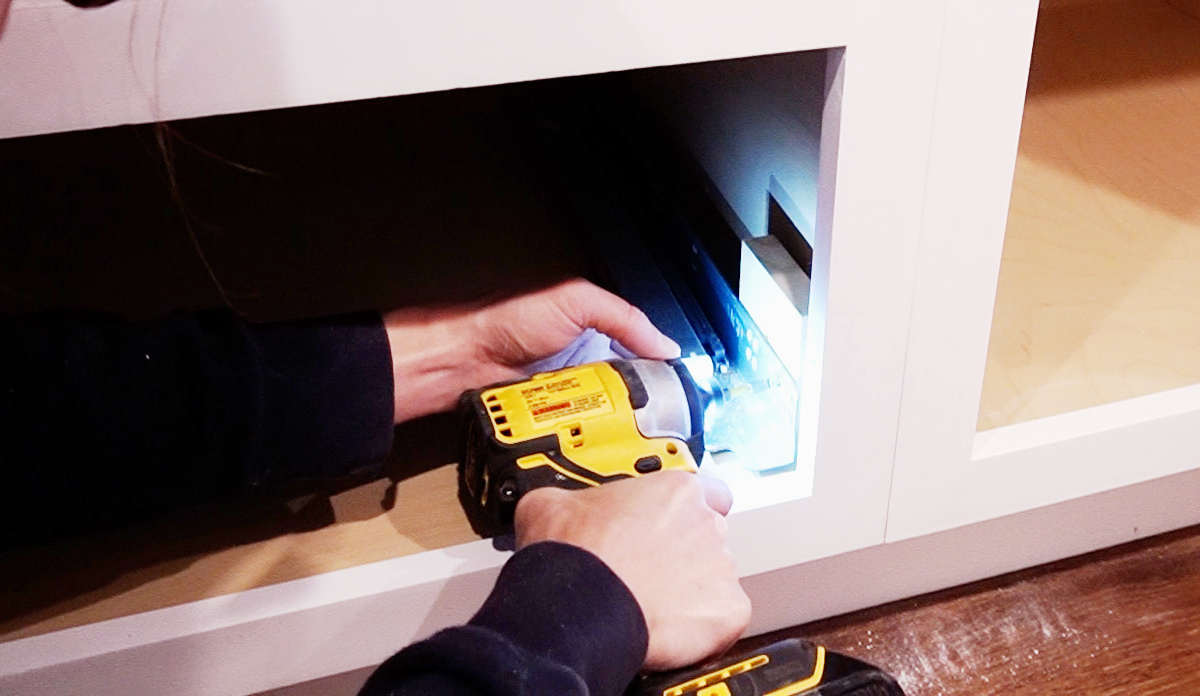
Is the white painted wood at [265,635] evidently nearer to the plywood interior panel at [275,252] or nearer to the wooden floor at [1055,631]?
the plywood interior panel at [275,252]

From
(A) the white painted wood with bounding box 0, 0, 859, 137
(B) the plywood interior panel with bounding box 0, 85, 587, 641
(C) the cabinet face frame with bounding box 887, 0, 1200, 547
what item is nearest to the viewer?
(A) the white painted wood with bounding box 0, 0, 859, 137

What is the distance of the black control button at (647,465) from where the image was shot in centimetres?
61

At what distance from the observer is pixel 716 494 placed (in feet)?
1.98

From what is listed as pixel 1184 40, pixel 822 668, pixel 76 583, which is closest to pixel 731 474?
pixel 822 668

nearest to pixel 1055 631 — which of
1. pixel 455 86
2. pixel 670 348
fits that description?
pixel 670 348

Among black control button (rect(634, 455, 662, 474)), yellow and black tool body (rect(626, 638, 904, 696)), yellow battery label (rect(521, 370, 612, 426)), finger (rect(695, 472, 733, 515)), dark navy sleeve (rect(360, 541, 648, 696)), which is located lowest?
yellow and black tool body (rect(626, 638, 904, 696))

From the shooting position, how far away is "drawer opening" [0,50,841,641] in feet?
2.15

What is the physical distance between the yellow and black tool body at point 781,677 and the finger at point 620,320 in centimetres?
20

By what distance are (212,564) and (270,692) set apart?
94 millimetres

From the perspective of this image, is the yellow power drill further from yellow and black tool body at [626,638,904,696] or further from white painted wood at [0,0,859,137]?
white painted wood at [0,0,859,137]

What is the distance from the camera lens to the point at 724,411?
69 cm

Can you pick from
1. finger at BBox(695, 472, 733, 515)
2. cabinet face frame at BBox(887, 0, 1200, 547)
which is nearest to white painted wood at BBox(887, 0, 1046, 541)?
cabinet face frame at BBox(887, 0, 1200, 547)

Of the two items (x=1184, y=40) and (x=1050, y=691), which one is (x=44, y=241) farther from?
(x=1184, y=40)

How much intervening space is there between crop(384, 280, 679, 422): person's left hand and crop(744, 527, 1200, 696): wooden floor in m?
0.25
